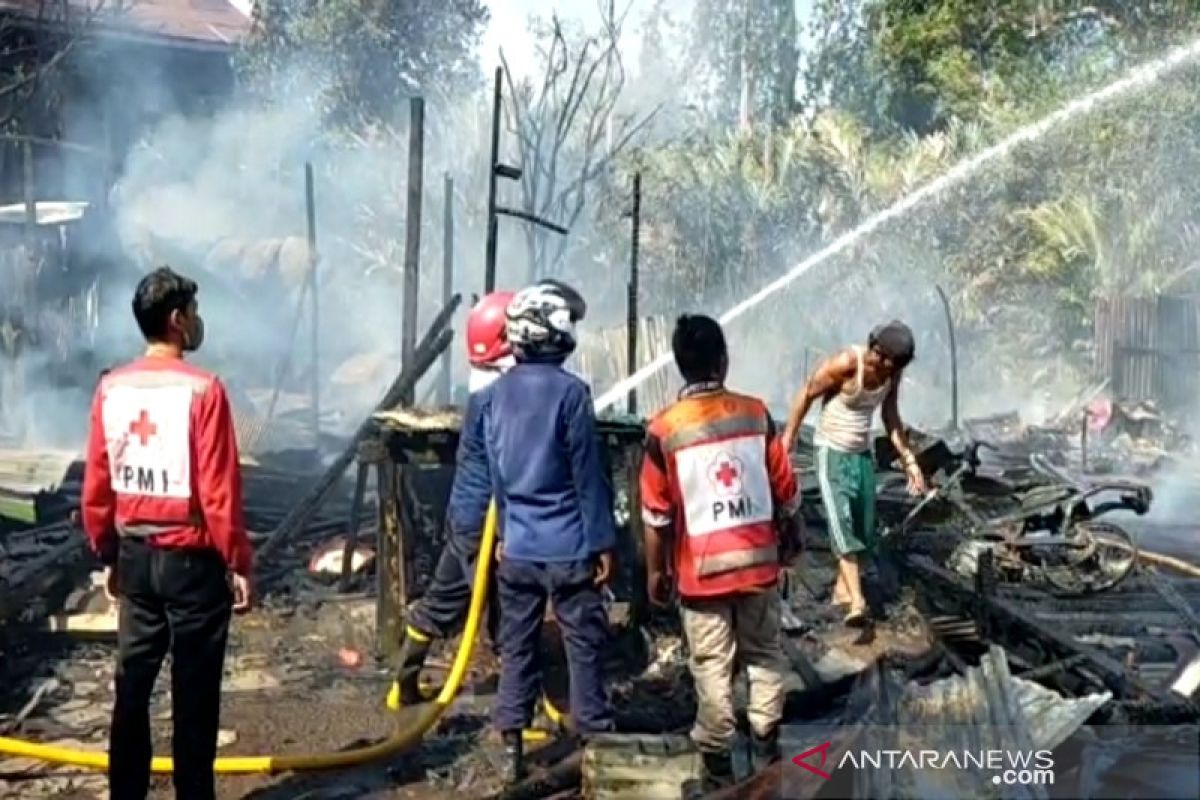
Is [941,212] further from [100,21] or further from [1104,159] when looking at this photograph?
[100,21]

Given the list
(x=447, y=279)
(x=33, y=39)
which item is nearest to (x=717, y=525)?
(x=447, y=279)

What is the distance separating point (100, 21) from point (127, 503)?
17.4m

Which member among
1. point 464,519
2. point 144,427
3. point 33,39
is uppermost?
point 33,39

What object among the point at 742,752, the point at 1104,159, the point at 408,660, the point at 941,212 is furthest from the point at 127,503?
the point at 941,212

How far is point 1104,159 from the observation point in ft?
69.7

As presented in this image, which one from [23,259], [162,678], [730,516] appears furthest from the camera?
[23,259]

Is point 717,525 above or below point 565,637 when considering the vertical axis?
above

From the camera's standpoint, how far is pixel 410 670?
624 centimetres

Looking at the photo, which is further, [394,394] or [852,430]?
[394,394]

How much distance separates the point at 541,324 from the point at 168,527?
1.62 m

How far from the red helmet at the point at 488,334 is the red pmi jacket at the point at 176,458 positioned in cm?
193

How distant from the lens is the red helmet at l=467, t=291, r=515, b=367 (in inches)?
251

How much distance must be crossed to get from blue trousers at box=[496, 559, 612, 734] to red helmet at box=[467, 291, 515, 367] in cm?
137

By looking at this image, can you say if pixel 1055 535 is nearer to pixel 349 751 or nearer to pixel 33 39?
pixel 349 751
